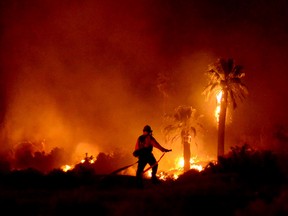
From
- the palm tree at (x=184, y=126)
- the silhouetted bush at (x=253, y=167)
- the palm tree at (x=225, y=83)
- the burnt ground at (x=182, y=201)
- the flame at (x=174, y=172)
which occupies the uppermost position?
the palm tree at (x=225, y=83)

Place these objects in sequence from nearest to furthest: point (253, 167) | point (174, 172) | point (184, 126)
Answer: point (253, 167) < point (184, 126) < point (174, 172)

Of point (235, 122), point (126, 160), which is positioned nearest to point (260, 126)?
point (235, 122)

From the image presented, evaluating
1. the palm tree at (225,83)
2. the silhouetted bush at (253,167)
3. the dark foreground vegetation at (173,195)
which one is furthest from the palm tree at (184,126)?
the dark foreground vegetation at (173,195)

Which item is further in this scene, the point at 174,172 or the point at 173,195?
the point at 174,172

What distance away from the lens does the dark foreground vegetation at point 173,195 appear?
869 centimetres

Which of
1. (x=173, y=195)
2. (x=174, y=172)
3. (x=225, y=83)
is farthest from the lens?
(x=174, y=172)

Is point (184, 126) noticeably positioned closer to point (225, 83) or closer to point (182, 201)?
point (225, 83)

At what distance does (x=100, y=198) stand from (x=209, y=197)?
9.08 feet

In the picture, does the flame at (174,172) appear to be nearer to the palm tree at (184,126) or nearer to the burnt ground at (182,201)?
the palm tree at (184,126)

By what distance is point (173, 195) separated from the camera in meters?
9.54

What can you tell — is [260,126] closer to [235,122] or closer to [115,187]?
[235,122]

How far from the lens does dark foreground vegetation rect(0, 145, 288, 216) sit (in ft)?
28.5

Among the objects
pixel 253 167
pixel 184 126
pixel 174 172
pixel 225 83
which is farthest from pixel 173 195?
pixel 174 172

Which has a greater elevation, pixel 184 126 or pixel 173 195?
pixel 184 126
